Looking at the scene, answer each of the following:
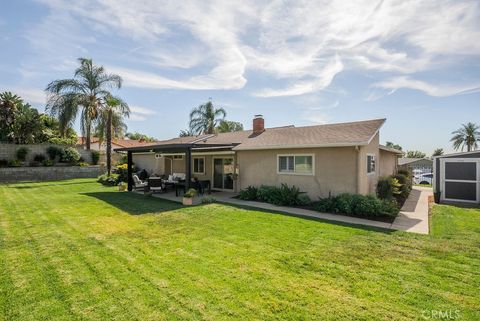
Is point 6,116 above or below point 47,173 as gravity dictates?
above

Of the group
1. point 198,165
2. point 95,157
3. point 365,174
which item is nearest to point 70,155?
point 95,157

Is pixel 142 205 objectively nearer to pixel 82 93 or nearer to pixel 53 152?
pixel 82 93

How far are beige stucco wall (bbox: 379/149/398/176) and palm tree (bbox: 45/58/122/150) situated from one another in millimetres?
23862

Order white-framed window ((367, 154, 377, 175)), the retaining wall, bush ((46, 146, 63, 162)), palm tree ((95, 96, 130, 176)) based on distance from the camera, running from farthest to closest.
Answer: bush ((46, 146, 63, 162)) < palm tree ((95, 96, 130, 176)) < the retaining wall < white-framed window ((367, 154, 377, 175))

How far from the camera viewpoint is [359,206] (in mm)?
10000

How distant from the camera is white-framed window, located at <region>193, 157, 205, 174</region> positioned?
18.4 meters

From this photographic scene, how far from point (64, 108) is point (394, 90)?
88.1 ft

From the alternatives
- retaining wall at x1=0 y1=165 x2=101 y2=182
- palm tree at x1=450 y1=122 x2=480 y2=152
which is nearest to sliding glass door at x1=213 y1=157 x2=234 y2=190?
retaining wall at x1=0 y1=165 x2=101 y2=182

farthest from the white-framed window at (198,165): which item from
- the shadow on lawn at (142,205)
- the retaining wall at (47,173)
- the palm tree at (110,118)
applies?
the retaining wall at (47,173)

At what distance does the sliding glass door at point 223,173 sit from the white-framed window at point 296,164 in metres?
3.92

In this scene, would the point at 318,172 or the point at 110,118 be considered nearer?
the point at 318,172

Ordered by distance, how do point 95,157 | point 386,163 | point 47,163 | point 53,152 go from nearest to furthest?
point 386,163 → point 47,163 → point 53,152 → point 95,157

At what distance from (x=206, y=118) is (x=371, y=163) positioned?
24445 mm

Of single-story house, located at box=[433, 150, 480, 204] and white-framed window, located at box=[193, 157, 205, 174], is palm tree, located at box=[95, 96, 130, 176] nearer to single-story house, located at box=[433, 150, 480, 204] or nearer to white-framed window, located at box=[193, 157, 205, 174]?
white-framed window, located at box=[193, 157, 205, 174]
